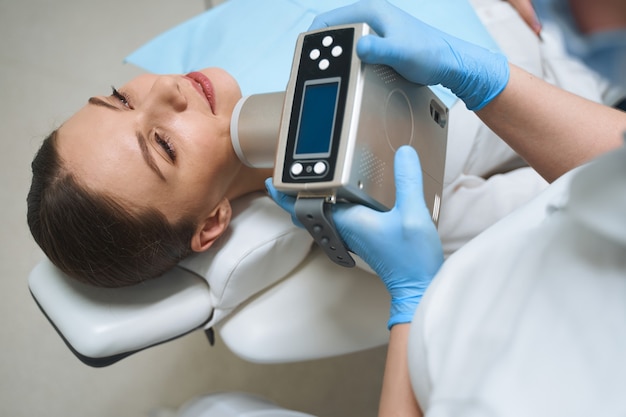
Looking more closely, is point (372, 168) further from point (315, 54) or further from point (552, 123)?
point (552, 123)

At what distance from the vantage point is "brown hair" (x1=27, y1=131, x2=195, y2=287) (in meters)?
0.95

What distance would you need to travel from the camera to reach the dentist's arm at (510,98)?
86cm

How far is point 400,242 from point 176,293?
0.53 m

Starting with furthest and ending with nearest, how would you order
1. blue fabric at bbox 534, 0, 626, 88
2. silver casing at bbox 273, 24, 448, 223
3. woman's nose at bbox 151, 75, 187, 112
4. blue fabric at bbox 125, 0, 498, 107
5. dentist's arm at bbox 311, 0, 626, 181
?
1. blue fabric at bbox 125, 0, 498, 107
2. woman's nose at bbox 151, 75, 187, 112
3. dentist's arm at bbox 311, 0, 626, 181
4. silver casing at bbox 273, 24, 448, 223
5. blue fabric at bbox 534, 0, 626, 88

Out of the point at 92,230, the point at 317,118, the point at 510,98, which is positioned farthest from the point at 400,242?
the point at 92,230

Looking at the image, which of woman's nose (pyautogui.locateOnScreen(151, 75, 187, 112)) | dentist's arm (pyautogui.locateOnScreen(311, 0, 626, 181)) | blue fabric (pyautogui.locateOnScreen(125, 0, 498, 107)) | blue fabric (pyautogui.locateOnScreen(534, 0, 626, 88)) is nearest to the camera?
blue fabric (pyautogui.locateOnScreen(534, 0, 626, 88))

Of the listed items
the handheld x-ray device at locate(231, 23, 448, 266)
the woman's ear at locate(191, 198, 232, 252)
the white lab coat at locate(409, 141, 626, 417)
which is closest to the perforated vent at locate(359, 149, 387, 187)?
the handheld x-ray device at locate(231, 23, 448, 266)

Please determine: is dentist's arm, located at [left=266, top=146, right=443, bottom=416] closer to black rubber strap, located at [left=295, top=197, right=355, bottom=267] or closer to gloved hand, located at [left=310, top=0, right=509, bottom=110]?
black rubber strap, located at [left=295, top=197, right=355, bottom=267]

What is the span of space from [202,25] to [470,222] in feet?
3.12

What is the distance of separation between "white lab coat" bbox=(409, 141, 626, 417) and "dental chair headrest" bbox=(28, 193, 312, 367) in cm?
59

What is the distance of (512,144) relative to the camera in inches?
37.6

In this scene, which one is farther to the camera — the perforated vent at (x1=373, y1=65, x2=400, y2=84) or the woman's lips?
the woman's lips

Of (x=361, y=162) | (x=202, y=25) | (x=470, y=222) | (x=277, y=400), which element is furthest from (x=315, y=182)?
(x=277, y=400)

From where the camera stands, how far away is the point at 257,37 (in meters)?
1.38
